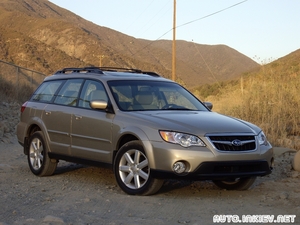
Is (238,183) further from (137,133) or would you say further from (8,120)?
(8,120)

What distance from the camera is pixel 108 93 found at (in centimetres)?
819

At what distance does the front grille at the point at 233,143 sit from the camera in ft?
23.3

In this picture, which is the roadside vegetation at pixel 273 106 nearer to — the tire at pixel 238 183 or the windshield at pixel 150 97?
the windshield at pixel 150 97

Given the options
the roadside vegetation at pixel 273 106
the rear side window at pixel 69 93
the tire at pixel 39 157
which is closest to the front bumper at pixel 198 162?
the rear side window at pixel 69 93

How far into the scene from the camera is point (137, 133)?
24.1 feet

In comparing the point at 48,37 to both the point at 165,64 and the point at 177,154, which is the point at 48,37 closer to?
the point at 165,64

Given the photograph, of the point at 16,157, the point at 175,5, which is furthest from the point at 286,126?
the point at 175,5

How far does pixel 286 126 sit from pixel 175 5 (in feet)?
75.3

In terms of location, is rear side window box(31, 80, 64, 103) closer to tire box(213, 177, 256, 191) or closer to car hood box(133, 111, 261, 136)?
car hood box(133, 111, 261, 136)

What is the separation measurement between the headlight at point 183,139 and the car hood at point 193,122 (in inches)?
2.4

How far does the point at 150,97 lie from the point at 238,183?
1750mm

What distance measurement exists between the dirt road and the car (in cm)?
28

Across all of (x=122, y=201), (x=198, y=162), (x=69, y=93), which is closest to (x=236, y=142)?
(x=198, y=162)

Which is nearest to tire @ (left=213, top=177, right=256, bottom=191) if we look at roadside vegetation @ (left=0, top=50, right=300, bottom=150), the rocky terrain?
roadside vegetation @ (left=0, top=50, right=300, bottom=150)
